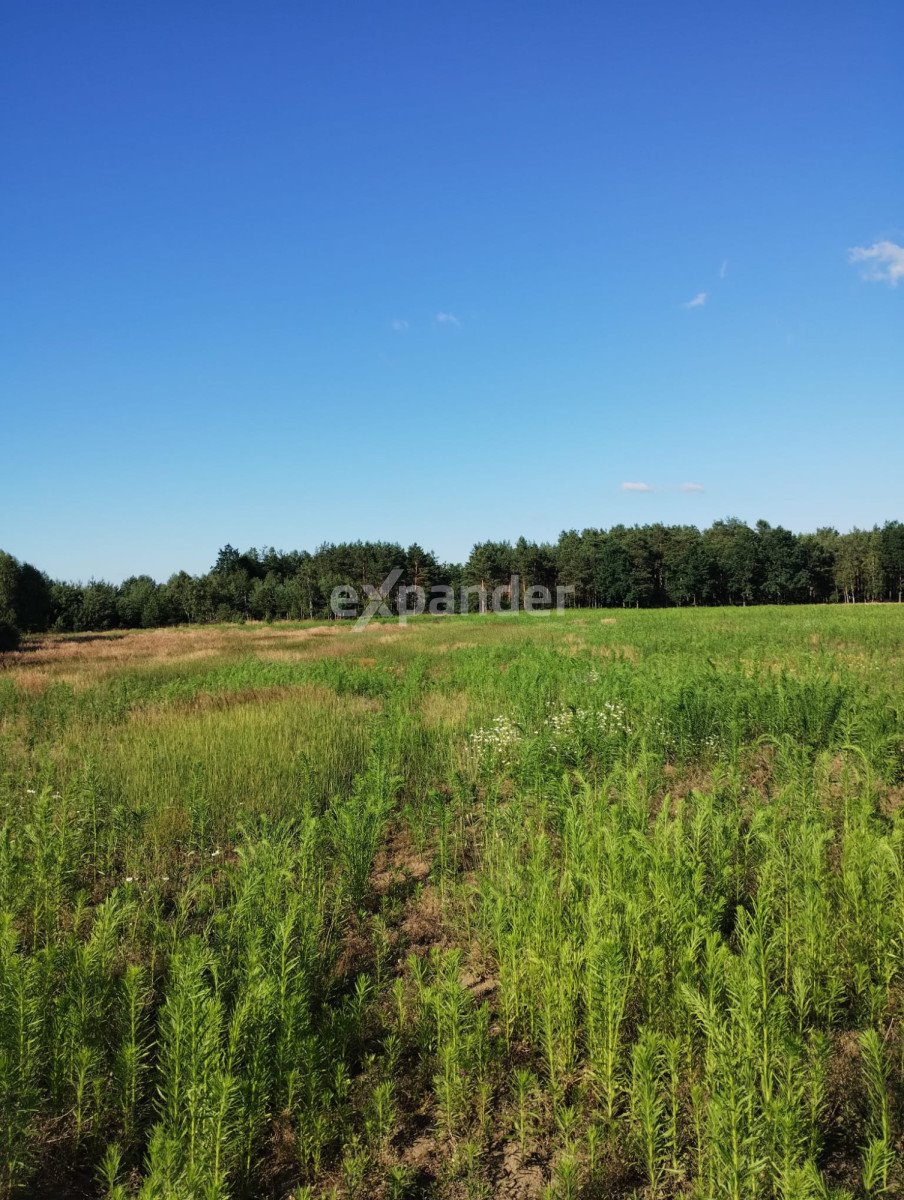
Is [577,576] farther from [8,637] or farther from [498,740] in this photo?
[498,740]

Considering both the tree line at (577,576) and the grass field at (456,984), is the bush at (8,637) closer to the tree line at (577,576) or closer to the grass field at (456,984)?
the grass field at (456,984)

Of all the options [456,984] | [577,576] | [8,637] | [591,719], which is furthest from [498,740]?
[577,576]

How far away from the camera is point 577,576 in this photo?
87250mm

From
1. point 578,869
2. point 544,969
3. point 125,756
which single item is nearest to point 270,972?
point 544,969

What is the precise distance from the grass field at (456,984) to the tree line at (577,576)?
232 ft

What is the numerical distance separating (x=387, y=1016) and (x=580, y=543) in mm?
95113

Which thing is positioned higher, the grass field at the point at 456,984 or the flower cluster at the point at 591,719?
the flower cluster at the point at 591,719

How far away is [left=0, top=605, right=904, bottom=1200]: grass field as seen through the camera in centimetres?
224

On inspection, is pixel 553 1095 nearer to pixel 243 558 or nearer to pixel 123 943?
pixel 123 943

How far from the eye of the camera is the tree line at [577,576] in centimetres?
7300

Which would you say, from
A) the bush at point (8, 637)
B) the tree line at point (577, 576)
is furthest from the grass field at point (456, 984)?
the tree line at point (577, 576)

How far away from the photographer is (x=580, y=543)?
313ft

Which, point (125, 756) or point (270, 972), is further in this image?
point (125, 756)

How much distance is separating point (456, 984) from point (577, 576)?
284 feet
